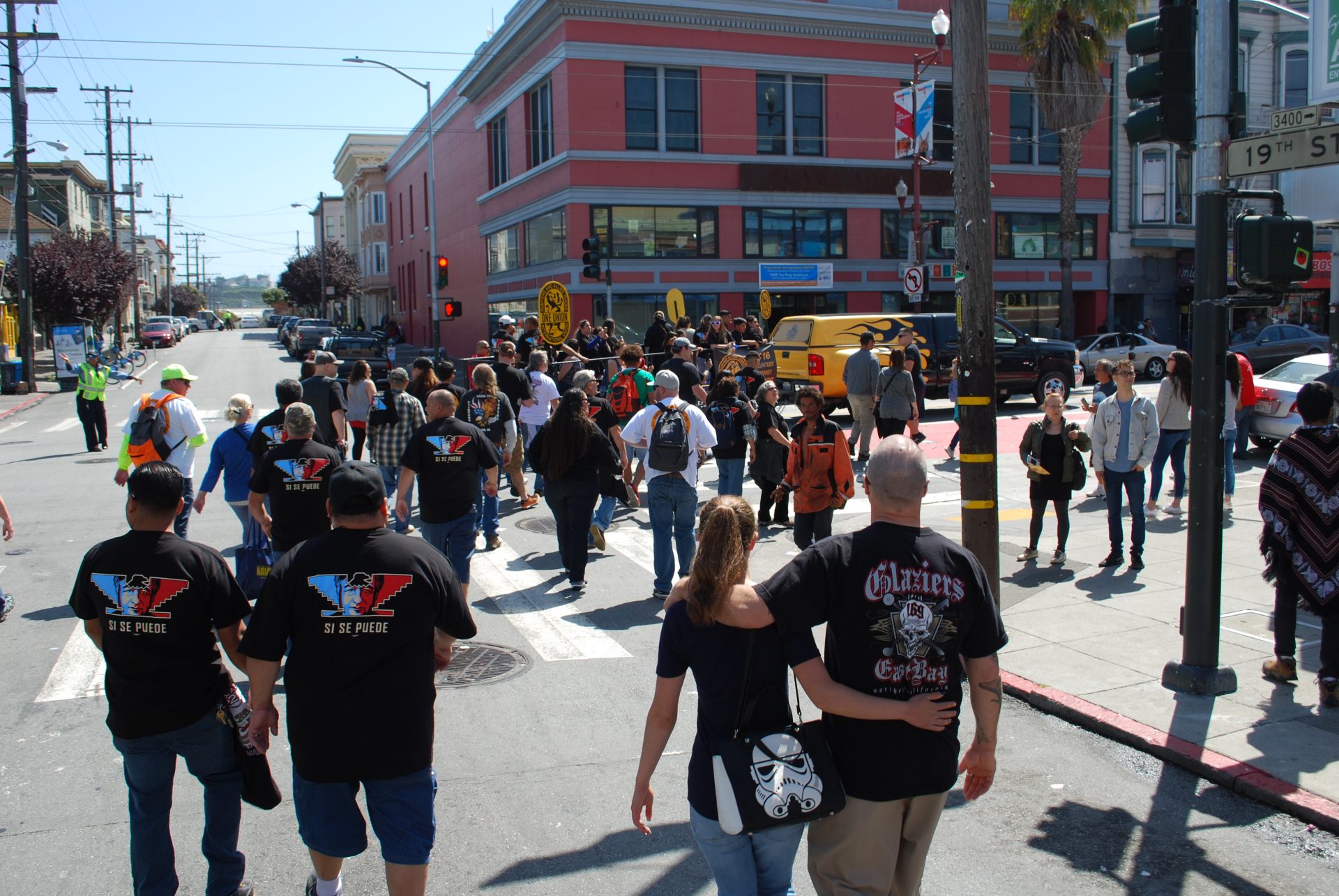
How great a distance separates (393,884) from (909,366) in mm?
11966

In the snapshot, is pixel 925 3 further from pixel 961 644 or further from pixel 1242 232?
pixel 961 644

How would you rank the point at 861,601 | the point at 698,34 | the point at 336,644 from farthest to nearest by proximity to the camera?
the point at 698,34 < the point at 336,644 < the point at 861,601

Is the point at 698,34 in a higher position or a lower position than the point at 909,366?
higher

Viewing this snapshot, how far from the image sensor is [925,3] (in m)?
34.6

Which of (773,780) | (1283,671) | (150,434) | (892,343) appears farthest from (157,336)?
(773,780)

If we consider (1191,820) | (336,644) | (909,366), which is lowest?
(1191,820)

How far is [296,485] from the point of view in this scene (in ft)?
21.7

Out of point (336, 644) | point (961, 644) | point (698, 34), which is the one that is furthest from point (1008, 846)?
point (698, 34)

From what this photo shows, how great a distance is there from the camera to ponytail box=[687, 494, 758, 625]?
337cm

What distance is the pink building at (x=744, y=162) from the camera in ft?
99.6

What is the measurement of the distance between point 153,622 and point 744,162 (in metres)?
29.4

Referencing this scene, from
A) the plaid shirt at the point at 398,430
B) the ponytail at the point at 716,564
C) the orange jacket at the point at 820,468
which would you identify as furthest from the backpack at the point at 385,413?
the ponytail at the point at 716,564

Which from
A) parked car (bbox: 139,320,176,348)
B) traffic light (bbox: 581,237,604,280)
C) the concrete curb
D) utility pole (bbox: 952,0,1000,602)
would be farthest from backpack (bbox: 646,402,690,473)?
parked car (bbox: 139,320,176,348)

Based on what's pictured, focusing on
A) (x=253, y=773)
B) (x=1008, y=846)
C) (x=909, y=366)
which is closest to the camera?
(x=253, y=773)
